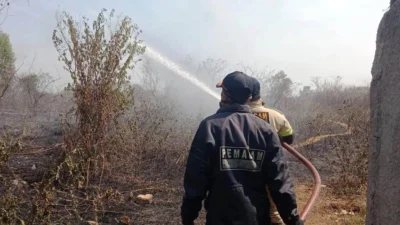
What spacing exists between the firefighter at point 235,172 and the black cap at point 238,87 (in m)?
0.08

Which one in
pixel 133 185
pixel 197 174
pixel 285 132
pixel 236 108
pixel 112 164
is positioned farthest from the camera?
pixel 112 164

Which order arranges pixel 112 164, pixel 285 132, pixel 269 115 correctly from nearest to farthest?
pixel 269 115 < pixel 285 132 < pixel 112 164

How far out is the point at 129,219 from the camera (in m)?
4.79

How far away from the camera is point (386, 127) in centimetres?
226

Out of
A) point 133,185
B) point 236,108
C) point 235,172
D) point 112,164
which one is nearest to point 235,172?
point 235,172

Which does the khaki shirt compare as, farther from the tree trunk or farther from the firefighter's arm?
the tree trunk

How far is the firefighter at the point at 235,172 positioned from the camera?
→ 88.1 inches

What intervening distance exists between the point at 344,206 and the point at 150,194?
294 cm

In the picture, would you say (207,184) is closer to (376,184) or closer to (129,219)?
(376,184)

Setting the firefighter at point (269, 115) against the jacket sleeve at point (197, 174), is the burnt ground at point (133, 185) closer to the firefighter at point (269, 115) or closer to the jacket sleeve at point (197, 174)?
the firefighter at point (269, 115)

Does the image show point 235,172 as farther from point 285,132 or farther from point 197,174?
point 285,132

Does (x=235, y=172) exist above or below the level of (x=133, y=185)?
above

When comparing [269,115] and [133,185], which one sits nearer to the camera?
[269,115]

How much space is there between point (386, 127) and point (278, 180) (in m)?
0.70
